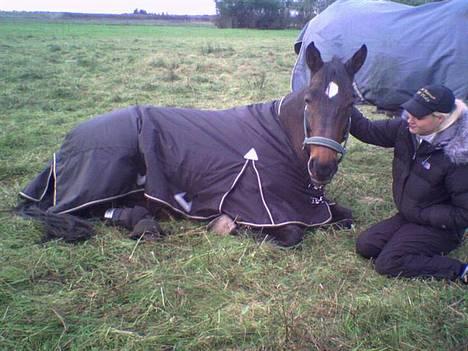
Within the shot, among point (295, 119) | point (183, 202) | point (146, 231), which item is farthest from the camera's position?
point (183, 202)

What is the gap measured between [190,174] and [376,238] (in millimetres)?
1472

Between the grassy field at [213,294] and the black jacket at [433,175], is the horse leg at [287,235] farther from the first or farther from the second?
the black jacket at [433,175]

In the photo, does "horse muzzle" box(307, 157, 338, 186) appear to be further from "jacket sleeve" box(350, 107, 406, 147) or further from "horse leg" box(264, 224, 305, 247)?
"jacket sleeve" box(350, 107, 406, 147)

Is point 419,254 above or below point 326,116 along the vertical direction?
below

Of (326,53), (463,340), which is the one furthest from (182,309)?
(326,53)

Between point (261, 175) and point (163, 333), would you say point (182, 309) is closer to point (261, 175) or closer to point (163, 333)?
point (163, 333)

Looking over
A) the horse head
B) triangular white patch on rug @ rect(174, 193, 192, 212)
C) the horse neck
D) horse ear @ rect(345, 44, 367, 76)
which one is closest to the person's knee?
the horse head

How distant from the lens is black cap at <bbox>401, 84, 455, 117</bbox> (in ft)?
9.47

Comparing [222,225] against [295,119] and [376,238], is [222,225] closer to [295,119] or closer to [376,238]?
[295,119]

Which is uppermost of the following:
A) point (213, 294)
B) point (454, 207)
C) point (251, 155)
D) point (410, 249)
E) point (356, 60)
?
point (356, 60)

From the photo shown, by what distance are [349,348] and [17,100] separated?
24.5 feet

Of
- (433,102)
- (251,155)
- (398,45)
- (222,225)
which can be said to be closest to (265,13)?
(398,45)

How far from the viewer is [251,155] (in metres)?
3.52

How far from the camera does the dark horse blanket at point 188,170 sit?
11.3ft
